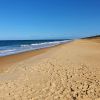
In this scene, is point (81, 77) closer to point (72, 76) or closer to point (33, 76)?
point (72, 76)

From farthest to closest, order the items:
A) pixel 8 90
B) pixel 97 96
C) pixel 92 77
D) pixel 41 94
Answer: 1. pixel 92 77
2. pixel 8 90
3. pixel 41 94
4. pixel 97 96

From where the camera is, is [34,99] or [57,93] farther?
[57,93]

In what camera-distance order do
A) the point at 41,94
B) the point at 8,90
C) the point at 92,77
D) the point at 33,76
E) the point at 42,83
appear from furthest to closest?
the point at 33,76 → the point at 92,77 → the point at 42,83 → the point at 8,90 → the point at 41,94

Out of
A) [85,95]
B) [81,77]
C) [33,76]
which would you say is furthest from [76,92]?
[33,76]

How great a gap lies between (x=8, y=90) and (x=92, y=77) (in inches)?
134

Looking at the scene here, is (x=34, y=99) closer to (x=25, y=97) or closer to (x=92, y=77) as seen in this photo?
(x=25, y=97)

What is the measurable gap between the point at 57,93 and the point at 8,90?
5.73ft

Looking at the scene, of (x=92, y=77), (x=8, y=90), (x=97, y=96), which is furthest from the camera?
(x=92, y=77)

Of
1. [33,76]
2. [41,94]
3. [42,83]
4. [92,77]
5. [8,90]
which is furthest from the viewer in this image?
[33,76]

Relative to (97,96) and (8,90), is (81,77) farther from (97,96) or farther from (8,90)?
(8,90)

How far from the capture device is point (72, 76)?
7867 millimetres

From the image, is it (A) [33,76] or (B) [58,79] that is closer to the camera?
(B) [58,79]

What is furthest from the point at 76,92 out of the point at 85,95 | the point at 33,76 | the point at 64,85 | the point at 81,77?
the point at 33,76

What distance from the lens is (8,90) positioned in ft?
20.9
